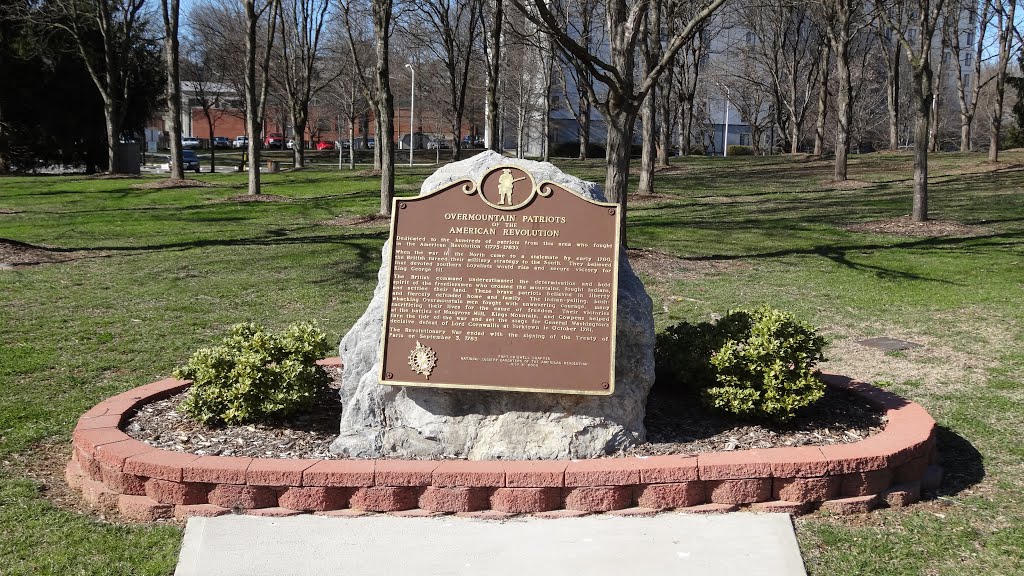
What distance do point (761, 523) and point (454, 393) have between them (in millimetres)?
1960

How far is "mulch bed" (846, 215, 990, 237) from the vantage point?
15.7 m

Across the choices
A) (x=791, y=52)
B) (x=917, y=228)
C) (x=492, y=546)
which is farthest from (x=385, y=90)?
(x=791, y=52)

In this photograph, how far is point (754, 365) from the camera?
5.77 meters

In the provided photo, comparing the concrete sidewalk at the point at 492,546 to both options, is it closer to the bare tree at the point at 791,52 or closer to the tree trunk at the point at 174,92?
the tree trunk at the point at 174,92

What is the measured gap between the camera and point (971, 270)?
492 inches

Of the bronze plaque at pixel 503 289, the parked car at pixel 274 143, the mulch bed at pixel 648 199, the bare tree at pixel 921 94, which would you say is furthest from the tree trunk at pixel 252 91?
the parked car at pixel 274 143

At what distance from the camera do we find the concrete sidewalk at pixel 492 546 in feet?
14.4

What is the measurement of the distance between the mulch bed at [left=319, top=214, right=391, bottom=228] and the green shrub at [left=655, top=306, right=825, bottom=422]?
37.9 ft

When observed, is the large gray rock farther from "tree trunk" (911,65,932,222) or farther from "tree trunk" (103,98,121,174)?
"tree trunk" (103,98,121,174)

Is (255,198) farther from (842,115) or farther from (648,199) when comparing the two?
(842,115)

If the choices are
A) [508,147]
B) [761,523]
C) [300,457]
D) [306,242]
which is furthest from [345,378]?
[508,147]

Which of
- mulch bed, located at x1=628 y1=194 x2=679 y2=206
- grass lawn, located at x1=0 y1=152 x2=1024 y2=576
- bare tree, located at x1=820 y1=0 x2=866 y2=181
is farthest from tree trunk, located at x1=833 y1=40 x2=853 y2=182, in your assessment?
mulch bed, located at x1=628 y1=194 x2=679 y2=206

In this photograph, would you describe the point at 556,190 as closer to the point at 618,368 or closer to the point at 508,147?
the point at 618,368

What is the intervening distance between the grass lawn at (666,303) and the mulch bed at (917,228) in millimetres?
182
